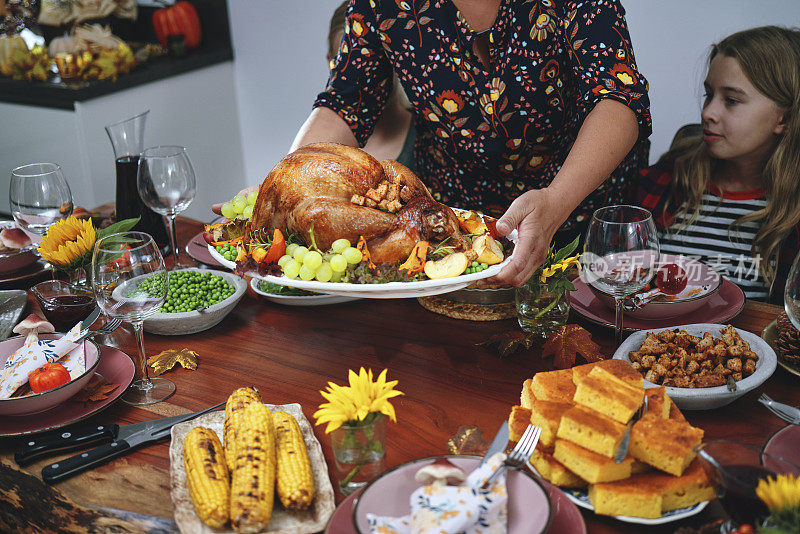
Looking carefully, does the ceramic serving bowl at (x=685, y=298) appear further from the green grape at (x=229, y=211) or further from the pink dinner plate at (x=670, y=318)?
the green grape at (x=229, y=211)

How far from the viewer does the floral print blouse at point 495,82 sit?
5.08ft

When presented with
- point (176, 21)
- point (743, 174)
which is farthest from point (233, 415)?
point (176, 21)

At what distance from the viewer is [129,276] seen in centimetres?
118

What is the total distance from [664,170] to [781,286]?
1.70ft

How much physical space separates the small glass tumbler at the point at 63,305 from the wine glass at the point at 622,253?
40.9 inches

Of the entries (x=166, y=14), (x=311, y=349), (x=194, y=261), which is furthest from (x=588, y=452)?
(x=166, y=14)

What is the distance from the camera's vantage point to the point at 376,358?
134 cm

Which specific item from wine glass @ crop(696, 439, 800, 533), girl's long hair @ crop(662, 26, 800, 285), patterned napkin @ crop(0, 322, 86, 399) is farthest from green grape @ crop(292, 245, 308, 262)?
girl's long hair @ crop(662, 26, 800, 285)

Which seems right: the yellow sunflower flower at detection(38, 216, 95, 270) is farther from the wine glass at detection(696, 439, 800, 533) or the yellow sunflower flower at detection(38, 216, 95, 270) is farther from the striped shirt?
the striped shirt

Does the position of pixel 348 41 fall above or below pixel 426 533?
above

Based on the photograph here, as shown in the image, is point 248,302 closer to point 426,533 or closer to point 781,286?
point 426,533

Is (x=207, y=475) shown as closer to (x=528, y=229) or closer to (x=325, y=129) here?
(x=528, y=229)

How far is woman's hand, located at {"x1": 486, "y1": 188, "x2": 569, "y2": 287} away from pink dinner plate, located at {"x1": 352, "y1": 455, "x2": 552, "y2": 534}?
0.45 m

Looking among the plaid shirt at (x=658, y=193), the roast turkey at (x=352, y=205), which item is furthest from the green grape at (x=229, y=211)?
the plaid shirt at (x=658, y=193)
